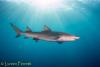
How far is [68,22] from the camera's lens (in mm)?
2404

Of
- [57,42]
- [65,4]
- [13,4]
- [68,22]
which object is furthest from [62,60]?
[13,4]

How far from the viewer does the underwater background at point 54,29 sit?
7.72 feet

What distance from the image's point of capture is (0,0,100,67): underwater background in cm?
235

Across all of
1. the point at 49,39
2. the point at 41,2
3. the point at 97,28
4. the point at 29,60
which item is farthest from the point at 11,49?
the point at 97,28

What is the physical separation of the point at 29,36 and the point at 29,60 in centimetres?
22

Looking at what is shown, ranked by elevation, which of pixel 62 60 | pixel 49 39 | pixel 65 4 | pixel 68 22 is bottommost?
pixel 62 60

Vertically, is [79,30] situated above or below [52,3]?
below

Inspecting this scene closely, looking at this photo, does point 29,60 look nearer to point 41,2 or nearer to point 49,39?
point 49,39

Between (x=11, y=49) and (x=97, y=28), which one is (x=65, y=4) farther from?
(x=11, y=49)

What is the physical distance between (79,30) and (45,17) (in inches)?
13.3

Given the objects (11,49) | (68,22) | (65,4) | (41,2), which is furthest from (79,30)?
(11,49)

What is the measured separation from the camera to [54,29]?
2.38 metres

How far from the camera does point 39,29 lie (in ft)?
7.74

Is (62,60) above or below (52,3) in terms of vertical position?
below
